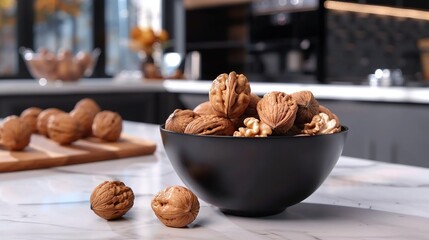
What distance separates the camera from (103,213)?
0.70 m

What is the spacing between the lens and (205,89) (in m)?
3.16

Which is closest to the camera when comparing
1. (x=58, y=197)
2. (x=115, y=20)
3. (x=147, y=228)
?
(x=147, y=228)

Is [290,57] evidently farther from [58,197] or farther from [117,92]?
[58,197]

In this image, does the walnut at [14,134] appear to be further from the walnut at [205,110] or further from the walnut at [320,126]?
the walnut at [320,126]

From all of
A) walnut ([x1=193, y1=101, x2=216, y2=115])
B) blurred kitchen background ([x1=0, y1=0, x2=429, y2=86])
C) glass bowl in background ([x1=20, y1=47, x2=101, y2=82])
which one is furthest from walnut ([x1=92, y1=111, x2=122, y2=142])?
blurred kitchen background ([x1=0, y1=0, x2=429, y2=86])

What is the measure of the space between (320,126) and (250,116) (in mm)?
86

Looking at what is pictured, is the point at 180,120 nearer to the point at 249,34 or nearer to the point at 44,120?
the point at 44,120

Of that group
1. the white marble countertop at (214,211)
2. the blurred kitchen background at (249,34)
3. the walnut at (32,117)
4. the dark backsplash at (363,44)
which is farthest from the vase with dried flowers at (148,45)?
the white marble countertop at (214,211)

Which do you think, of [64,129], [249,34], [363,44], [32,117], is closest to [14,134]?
[64,129]

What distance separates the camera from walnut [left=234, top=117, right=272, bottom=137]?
2.16 feet

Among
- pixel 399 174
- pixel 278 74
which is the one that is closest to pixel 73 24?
pixel 278 74

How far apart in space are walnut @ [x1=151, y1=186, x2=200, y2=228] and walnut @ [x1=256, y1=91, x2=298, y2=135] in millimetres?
121

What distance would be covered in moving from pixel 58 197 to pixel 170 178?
21 cm

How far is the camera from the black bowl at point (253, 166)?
65 cm
